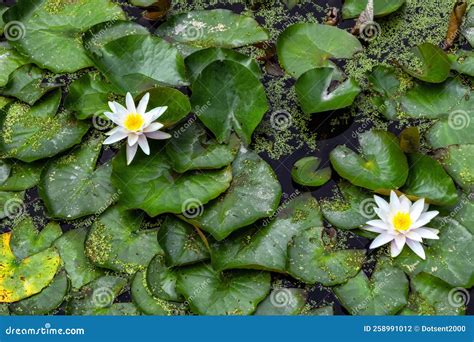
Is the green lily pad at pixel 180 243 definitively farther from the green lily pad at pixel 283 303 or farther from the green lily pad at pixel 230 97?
the green lily pad at pixel 230 97

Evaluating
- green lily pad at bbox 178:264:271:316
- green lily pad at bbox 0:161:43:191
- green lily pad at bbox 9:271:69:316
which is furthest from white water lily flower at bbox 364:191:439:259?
green lily pad at bbox 0:161:43:191

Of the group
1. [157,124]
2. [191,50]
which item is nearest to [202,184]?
[157,124]

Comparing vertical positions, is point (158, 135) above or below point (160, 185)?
above

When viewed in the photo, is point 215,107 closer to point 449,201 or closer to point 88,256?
point 88,256

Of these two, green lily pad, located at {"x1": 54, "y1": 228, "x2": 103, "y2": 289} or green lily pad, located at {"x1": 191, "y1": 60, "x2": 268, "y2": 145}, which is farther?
green lily pad, located at {"x1": 191, "y1": 60, "x2": 268, "y2": 145}

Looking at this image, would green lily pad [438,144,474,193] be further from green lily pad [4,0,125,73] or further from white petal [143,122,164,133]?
green lily pad [4,0,125,73]

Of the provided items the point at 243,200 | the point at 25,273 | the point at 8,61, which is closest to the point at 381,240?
the point at 243,200

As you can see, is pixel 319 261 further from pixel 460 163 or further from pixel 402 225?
pixel 460 163
